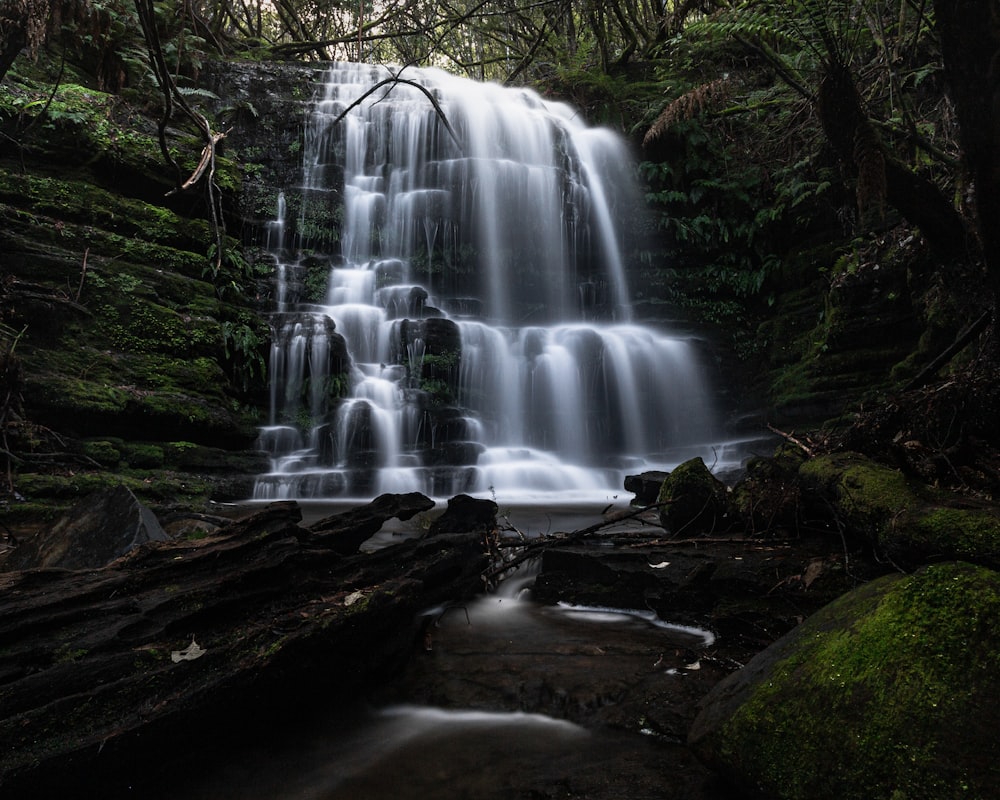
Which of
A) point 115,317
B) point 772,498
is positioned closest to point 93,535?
point 772,498

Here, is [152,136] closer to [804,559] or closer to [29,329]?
[29,329]

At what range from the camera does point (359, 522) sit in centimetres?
322

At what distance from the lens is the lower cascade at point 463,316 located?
10.2m

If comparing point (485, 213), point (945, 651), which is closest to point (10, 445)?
point (945, 651)

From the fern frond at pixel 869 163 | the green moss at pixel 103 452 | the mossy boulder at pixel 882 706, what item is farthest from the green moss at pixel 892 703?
the green moss at pixel 103 452

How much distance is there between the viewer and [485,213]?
15.2 meters

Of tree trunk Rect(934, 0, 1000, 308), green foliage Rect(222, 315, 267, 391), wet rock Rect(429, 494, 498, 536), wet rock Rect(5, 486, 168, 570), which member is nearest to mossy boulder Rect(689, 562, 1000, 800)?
wet rock Rect(429, 494, 498, 536)

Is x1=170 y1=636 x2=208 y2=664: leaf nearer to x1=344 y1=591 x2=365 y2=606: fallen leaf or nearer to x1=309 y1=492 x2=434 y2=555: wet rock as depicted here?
x1=344 y1=591 x2=365 y2=606: fallen leaf

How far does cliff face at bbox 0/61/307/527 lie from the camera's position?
692 cm

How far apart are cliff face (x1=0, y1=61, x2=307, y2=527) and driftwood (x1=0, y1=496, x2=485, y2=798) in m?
4.09

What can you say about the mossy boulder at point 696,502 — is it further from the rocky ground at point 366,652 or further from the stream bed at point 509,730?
the stream bed at point 509,730

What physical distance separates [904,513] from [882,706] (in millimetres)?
1229

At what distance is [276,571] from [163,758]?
81 centimetres

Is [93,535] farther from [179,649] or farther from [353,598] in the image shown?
[353,598]
